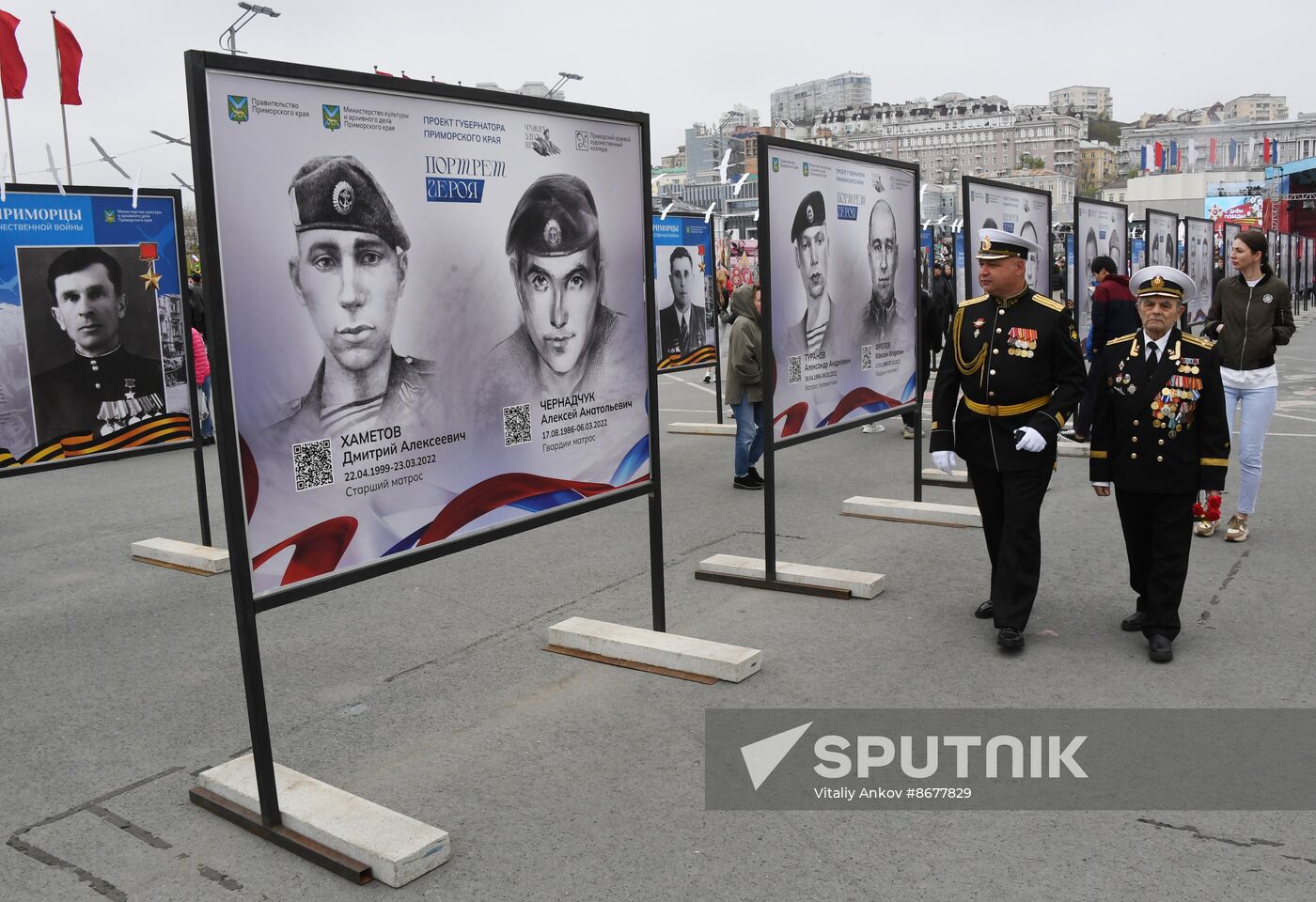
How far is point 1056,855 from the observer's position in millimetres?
3633

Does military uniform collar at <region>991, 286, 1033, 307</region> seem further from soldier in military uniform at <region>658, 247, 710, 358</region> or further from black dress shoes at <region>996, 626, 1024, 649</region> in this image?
soldier in military uniform at <region>658, 247, 710, 358</region>

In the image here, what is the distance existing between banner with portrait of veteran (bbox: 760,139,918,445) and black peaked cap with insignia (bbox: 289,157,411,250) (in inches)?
110

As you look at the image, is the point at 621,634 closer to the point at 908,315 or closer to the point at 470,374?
the point at 470,374

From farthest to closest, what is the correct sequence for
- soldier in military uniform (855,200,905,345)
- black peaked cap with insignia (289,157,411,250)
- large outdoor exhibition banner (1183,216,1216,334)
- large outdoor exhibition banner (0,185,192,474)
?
1. large outdoor exhibition banner (1183,216,1216,334)
2. soldier in military uniform (855,200,905,345)
3. large outdoor exhibition banner (0,185,192,474)
4. black peaked cap with insignia (289,157,411,250)

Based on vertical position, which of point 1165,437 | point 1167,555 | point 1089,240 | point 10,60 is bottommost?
point 1167,555

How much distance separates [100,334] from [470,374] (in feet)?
13.7

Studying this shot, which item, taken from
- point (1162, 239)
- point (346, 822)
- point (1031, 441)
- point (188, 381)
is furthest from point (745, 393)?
point (1162, 239)

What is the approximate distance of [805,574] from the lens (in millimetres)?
6840

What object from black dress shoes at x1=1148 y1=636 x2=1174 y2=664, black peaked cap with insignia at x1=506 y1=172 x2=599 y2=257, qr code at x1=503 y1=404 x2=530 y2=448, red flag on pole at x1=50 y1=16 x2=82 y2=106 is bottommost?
black dress shoes at x1=1148 y1=636 x2=1174 y2=664

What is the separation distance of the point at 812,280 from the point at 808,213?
398 millimetres

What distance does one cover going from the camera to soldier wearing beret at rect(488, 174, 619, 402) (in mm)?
4859

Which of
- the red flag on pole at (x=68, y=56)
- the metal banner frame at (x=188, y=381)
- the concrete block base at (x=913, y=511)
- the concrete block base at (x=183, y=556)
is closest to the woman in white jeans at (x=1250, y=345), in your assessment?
the concrete block base at (x=913, y=511)

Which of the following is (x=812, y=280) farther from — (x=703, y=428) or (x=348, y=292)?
(x=703, y=428)

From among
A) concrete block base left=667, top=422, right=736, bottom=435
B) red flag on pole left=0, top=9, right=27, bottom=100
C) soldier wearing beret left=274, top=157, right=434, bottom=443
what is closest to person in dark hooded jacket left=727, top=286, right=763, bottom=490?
concrete block base left=667, top=422, right=736, bottom=435
